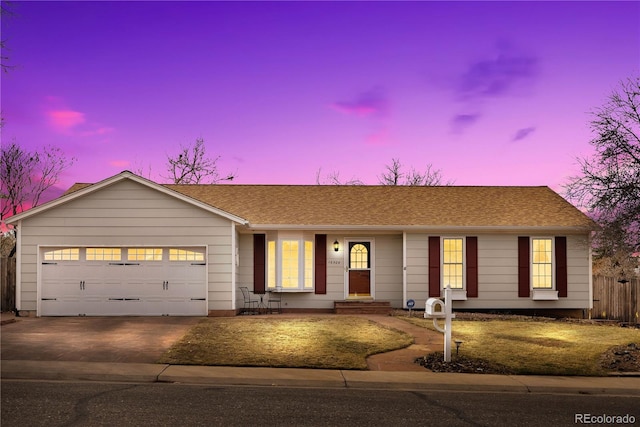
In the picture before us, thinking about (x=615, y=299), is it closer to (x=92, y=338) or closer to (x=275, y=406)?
(x=275, y=406)

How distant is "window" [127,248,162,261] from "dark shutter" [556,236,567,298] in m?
14.2

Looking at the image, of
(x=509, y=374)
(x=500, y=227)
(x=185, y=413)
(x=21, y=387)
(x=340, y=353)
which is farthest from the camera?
(x=500, y=227)

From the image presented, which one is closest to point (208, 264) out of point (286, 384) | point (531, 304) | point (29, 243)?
point (29, 243)

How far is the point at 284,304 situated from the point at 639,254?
1154 cm

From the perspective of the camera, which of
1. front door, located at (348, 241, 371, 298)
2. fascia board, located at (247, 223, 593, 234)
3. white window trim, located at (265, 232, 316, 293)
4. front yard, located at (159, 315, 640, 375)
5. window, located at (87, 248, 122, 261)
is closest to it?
front yard, located at (159, 315, 640, 375)

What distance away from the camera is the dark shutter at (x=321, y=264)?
2075cm

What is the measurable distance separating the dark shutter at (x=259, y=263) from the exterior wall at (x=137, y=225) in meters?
2.29

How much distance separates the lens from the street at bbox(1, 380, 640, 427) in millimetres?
7445

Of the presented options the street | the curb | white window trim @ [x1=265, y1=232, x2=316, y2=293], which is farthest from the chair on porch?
the street

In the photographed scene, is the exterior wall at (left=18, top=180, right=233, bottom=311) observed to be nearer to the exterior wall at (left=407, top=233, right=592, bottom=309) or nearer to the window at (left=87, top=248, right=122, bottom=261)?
the window at (left=87, top=248, right=122, bottom=261)

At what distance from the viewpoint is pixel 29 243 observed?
1814cm

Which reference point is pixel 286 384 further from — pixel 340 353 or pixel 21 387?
pixel 21 387

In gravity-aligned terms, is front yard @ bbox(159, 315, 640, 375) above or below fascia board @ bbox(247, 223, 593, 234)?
below
